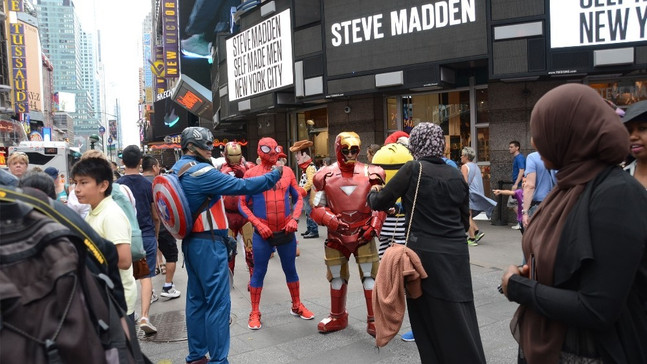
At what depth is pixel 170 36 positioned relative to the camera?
123 ft

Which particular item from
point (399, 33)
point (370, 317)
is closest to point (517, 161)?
point (399, 33)

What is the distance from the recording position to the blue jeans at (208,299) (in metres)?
4.02

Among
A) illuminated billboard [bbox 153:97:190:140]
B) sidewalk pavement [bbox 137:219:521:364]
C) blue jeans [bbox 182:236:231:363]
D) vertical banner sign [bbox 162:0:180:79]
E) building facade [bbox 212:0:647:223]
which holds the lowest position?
sidewalk pavement [bbox 137:219:521:364]

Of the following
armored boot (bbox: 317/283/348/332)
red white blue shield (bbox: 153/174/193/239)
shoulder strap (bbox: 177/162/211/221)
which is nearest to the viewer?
red white blue shield (bbox: 153/174/193/239)

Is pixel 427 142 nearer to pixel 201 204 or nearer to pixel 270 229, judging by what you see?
pixel 201 204

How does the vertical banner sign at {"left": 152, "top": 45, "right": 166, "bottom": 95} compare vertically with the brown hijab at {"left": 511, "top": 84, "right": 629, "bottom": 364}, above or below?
above

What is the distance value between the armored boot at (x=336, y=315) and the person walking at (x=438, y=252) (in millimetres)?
1716

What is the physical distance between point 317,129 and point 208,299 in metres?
11.9

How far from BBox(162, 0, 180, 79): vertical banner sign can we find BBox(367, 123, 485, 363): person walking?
36.5 m

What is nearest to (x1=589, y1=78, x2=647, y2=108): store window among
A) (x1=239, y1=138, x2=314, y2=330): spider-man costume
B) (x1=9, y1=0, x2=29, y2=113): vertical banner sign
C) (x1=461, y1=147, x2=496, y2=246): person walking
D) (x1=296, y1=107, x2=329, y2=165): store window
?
(x1=461, y1=147, x2=496, y2=246): person walking

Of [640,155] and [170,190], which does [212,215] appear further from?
[640,155]

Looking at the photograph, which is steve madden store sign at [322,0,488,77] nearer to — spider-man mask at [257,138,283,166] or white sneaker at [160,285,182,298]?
spider-man mask at [257,138,283,166]

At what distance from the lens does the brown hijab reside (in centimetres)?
175

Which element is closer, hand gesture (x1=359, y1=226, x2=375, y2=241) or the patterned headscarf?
the patterned headscarf
